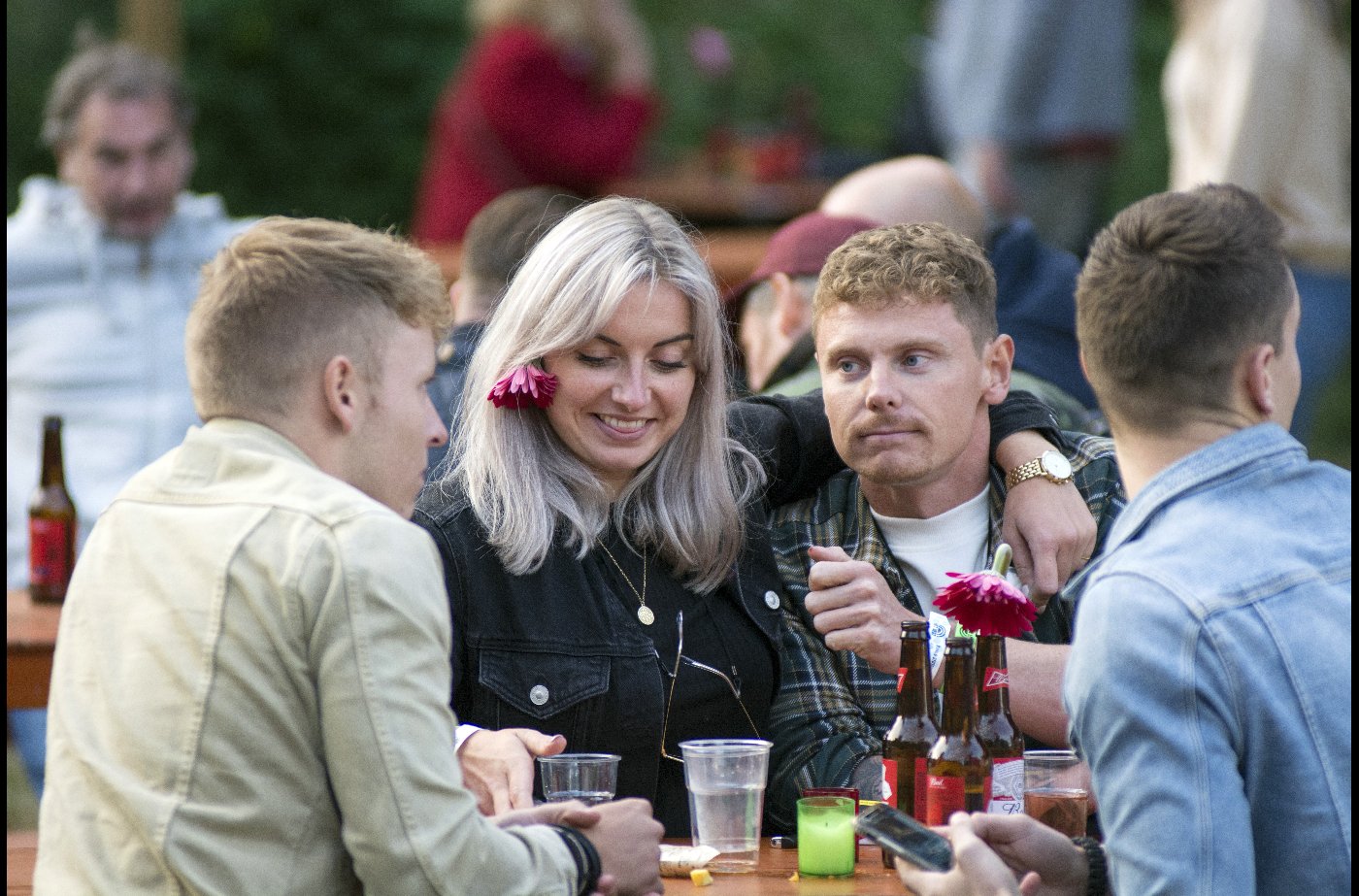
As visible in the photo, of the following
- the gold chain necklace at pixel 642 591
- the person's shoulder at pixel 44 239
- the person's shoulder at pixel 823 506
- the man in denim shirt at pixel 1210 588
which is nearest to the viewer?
the man in denim shirt at pixel 1210 588

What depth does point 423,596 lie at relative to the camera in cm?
228

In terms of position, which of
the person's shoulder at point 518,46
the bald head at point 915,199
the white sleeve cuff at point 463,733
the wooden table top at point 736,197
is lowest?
the white sleeve cuff at point 463,733

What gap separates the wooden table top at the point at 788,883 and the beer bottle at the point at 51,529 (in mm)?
2419

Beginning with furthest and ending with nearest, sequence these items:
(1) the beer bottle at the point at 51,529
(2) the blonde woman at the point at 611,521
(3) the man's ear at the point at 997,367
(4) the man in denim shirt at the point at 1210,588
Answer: (1) the beer bottle at the point at 51,529
(3) the man's ear at the point at 997,367
(2) the blonde woman at the point at 611,521
(4) the man in denim shirt at the point at 1210,588

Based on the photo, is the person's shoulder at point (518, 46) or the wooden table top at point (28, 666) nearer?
the wooden table top at point (28, 666)

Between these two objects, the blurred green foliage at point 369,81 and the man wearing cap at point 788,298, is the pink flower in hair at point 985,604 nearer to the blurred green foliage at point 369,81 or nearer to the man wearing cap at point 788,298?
the man wearing cap at point 788,298

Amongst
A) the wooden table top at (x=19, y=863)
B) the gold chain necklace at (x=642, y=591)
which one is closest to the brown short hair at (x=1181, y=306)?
the gold chain necklace at (x=642, y=591)

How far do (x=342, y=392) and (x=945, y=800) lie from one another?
43.5 inches

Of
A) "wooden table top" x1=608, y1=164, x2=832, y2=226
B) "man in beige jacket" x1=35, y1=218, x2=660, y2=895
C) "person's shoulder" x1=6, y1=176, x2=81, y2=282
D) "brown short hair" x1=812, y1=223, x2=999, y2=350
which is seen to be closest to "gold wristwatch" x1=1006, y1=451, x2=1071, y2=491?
"brown short hair" x1=812, y1=223, x2=999, y2=350

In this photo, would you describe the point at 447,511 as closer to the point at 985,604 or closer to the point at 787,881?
the point at 787,881

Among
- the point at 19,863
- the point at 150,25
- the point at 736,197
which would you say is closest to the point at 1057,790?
the point at 19,863

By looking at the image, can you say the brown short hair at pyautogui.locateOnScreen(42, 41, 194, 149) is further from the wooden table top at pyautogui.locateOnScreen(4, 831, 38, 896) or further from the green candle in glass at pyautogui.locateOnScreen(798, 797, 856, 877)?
the green candle in glass at pyautogui.locateOnScreen(798, 797, 856, 877)

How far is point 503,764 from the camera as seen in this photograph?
8.93ft

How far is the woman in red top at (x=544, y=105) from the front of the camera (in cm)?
770
